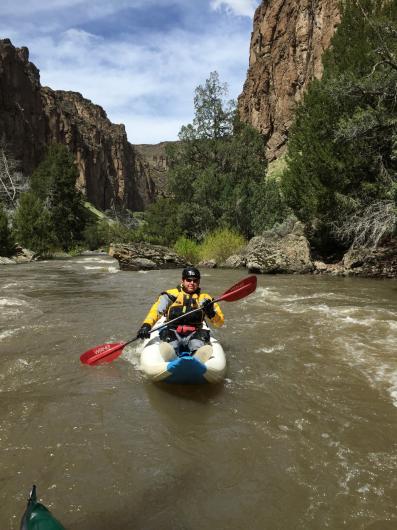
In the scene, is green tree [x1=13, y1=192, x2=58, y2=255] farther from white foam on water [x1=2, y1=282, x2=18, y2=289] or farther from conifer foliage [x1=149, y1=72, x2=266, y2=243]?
white foam on water [x1=2, y1=282, x2=18, y2=289]

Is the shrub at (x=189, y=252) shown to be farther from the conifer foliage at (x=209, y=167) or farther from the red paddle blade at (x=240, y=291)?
the red paddle blade at (x=240, y=291)

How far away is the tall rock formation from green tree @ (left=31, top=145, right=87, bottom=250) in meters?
16.9

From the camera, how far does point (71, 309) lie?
7.84 meters

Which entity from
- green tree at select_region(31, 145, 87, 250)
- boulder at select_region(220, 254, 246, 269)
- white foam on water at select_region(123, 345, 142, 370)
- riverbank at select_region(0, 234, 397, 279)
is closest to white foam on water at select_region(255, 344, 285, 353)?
white foam on water at select_region(123, 345, 142, 370)

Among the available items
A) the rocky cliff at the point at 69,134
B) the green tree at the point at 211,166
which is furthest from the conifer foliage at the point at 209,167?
the rocky cliff at the point at 69,134

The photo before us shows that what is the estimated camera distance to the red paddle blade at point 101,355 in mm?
4410

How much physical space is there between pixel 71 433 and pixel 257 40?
2206 inches

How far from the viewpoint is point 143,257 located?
55.7 ft

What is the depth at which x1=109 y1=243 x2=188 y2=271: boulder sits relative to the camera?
1666 centimetres

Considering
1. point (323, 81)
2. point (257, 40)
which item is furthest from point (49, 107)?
point (323, 81)

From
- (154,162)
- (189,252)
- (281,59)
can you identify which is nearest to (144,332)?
(189,252)

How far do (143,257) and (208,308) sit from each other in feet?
40.5

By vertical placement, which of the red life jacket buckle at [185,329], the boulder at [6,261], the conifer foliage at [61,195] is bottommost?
the boulder at [6,261]

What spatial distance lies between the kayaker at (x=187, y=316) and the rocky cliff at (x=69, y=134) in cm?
5056
